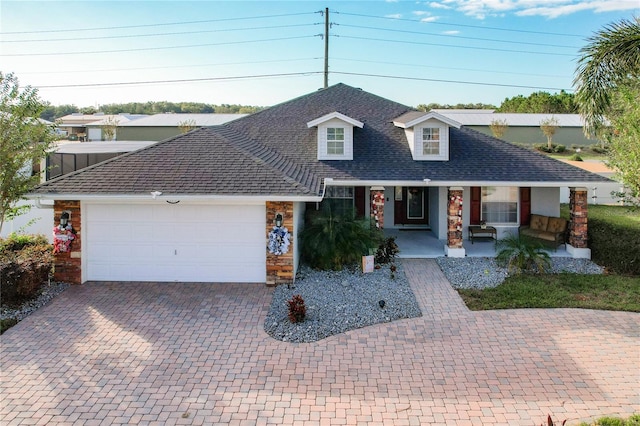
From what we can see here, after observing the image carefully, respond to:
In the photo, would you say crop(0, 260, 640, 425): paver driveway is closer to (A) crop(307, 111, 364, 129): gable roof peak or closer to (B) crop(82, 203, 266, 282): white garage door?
(B) crop(82, 203, 266, 282): white garage door

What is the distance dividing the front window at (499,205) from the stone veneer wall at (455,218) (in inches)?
103

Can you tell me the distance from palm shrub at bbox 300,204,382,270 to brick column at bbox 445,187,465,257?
8.49ft

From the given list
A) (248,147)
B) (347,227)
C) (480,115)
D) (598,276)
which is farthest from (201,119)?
(598,276)

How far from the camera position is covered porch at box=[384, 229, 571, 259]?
50.5ft

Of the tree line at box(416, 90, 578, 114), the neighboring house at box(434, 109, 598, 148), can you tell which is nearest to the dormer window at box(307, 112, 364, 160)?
the neighboring house at box(434, 109, 598, 148)

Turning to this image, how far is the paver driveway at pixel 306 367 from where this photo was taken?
6918 mm

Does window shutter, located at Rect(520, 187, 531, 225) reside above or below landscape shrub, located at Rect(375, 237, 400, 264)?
above

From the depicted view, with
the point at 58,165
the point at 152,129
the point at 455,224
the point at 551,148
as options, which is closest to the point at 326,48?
the point at 58,165

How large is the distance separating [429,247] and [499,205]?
3.29m

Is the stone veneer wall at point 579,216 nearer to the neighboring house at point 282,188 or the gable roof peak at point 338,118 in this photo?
the neighboring house at point 282,188

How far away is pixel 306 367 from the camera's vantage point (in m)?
8.20

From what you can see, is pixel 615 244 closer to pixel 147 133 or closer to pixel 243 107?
pixel 147 133

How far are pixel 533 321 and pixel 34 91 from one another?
41.8 ft

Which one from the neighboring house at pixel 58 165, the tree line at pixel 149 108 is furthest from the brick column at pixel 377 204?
the tree line at pixel 149 108
